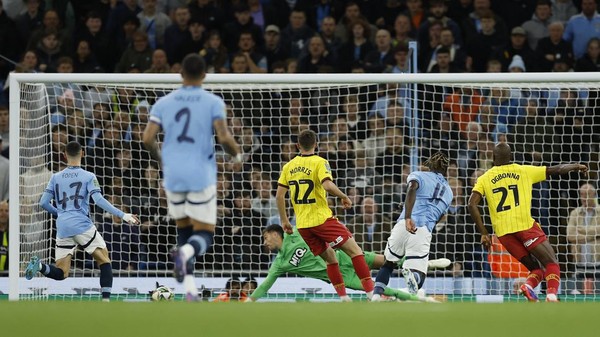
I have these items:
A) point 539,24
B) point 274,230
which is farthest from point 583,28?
point 274,230

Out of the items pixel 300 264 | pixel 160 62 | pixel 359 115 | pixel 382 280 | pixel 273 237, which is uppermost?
pixel 160 62

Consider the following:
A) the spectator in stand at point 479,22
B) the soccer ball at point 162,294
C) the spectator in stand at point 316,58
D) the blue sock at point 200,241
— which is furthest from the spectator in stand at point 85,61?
the blue sock at point 200,241

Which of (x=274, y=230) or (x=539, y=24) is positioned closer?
(x=274, y=230)

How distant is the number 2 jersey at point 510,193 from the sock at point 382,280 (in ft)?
4.40

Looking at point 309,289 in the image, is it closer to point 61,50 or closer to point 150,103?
point 150,103

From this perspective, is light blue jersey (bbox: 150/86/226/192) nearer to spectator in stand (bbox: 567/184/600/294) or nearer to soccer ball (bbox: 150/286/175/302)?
soccer ball (bbox: 150/286/175/302)

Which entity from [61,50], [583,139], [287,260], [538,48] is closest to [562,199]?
[583,139]

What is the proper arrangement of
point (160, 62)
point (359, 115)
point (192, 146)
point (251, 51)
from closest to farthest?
point (192, 146) → point (359, 115) → point (160, 62) → point (251, 51)

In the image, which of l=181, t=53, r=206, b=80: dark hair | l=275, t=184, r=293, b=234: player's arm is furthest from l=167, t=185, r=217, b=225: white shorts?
l=275, t=184, r=293, b=234: player's arm

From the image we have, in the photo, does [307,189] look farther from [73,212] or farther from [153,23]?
[153,23]

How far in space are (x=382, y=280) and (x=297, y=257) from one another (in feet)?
4.47

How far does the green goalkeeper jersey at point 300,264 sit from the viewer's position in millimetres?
14547

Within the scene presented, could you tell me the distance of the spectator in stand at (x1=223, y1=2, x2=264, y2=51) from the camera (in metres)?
19.5

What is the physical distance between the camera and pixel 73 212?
14320 mm
